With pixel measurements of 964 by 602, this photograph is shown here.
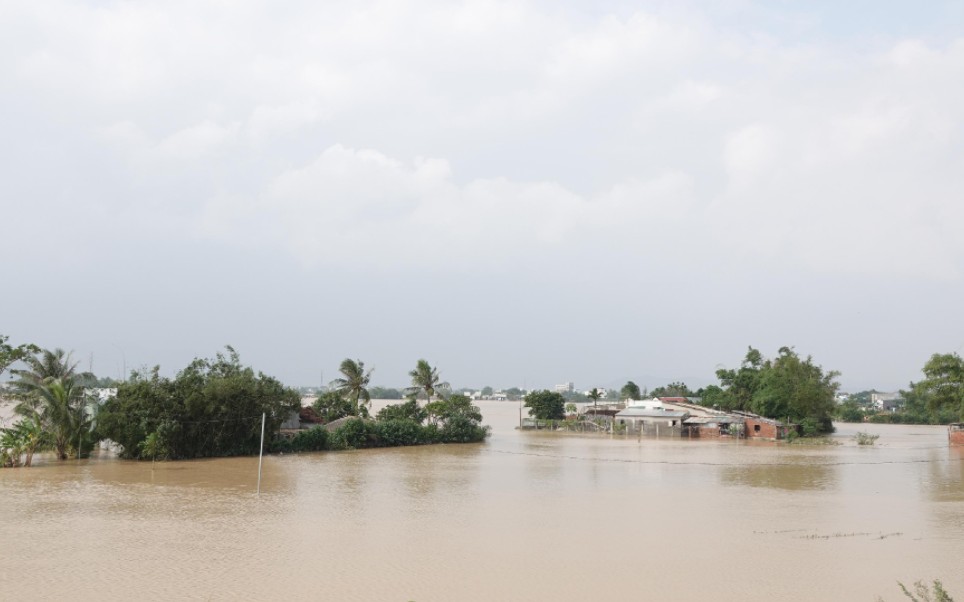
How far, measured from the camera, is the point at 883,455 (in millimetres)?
35594

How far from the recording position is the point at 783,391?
164ft

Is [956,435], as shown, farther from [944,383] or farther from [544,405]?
[544,405]

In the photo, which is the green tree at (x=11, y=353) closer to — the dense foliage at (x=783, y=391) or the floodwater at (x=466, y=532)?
the floodwater at (x=466, y=532)

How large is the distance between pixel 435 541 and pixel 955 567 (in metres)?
9.30

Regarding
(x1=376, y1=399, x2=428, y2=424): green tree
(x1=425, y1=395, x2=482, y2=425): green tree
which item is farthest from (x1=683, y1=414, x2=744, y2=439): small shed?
(x1=376, y1=399, x2=428, y2=424): green tree

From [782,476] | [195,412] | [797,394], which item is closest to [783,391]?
[797,394]

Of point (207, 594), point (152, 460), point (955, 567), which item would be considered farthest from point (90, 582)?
point (152, 460)

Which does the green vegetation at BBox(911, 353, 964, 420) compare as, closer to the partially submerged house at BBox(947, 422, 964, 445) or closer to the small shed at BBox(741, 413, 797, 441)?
the partially submerged house at BBox(947, 422, 964, 445)

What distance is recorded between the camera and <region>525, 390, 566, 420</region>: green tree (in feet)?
190

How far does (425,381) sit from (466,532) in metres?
32.1

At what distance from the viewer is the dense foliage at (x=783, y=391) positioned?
164 ft

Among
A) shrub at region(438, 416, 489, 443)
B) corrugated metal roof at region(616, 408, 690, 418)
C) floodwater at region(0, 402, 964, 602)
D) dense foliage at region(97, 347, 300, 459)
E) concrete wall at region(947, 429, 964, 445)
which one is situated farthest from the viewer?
corrugated metal roof at region(616, 408, 690, 418)

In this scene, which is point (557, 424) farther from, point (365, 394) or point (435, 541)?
point (435, 541)

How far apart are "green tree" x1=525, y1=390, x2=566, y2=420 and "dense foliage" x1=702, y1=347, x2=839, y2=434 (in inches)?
511
